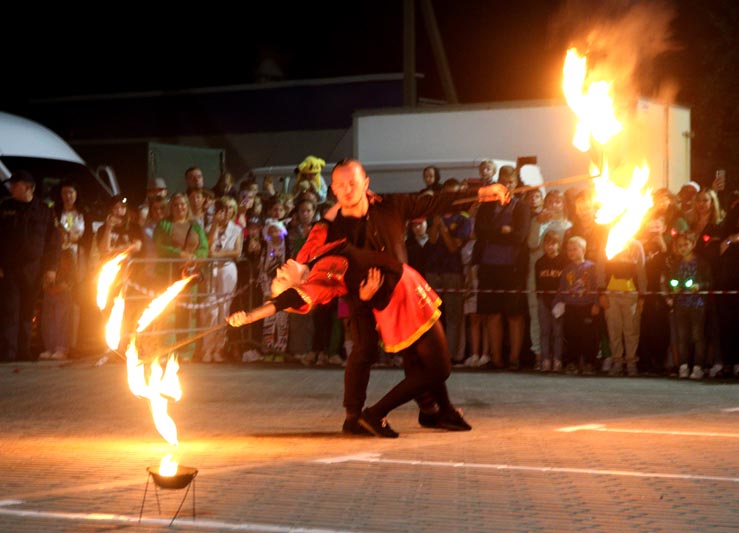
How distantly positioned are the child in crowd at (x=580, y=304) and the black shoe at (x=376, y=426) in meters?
5.77

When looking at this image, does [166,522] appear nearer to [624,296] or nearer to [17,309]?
[624,296]

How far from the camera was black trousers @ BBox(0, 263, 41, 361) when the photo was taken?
54.3ft

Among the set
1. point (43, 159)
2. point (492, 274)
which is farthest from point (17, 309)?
point (492, 274)

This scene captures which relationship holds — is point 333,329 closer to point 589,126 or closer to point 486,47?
point 589,126

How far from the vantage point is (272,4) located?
44.3 m

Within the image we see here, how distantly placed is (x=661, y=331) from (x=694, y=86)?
82.1 feet

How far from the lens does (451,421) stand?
9.97m

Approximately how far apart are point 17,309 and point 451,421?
843 centimetres

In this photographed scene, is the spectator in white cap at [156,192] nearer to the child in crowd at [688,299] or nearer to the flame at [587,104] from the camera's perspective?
the child in crowd at [688,299]

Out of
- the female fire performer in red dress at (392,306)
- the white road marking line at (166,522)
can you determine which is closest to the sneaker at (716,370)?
the female fire performer in red dress at (392,306)

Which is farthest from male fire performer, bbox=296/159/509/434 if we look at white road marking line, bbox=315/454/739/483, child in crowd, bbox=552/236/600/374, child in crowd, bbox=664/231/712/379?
child in crowd, bbox=664/231/712/379

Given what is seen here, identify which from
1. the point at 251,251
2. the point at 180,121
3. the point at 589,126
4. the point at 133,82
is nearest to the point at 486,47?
→ the point at 180,121

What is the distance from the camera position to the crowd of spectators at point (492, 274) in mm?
Result: 14703

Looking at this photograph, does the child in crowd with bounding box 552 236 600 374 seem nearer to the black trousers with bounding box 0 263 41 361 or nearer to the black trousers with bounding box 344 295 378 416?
the black trousers with bounding box 344 295 378 416
